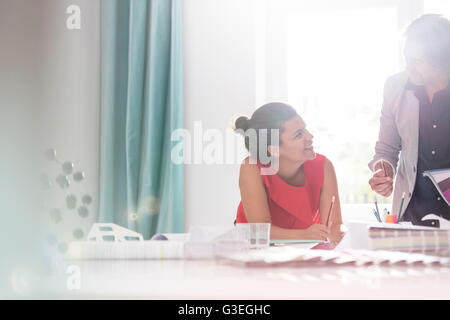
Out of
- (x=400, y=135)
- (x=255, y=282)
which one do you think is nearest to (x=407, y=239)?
(x=255, y=282)

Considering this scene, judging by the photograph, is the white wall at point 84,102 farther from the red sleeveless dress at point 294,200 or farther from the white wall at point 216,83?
the red sleeveless dress at point 294,200

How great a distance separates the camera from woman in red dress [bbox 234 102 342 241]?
181 cm

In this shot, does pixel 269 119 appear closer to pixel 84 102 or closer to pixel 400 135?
pixel 400 135

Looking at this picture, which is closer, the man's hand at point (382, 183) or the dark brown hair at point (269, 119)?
the man's hand at point (382, 183)

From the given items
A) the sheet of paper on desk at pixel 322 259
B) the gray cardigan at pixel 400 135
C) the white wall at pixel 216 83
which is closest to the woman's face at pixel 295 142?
the gray cardigan at pixel 400 135

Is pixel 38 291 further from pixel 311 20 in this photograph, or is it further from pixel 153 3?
pixel 311 20

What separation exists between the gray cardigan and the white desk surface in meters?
1.14

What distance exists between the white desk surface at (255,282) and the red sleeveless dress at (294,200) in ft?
3.76

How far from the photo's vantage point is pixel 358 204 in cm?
282

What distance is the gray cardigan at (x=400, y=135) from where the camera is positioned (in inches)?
69.7

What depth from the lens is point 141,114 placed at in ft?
9.20

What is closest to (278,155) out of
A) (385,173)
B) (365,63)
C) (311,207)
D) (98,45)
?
(311,207)
